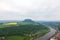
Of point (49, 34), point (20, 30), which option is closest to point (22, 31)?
point (20, 30)

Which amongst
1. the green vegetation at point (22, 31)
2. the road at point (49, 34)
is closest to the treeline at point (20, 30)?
the green vegetation at point (22, 31)

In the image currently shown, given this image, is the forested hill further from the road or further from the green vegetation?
the road

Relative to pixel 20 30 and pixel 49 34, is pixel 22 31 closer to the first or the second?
pixel 20 30

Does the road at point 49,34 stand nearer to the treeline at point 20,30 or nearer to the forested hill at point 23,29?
the forested hill at point 23,29

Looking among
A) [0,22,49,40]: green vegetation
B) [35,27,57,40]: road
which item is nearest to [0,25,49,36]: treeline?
[0,22,49,40]: green vegetation

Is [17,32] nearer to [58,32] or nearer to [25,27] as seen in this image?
[25,27]

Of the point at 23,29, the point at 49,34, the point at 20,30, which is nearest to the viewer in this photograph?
the point at 20,30

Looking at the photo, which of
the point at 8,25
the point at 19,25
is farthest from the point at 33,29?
the point at 8,25

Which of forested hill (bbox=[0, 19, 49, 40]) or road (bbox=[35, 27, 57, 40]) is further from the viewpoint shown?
road (bbox=[35, 27, 57, 40])
